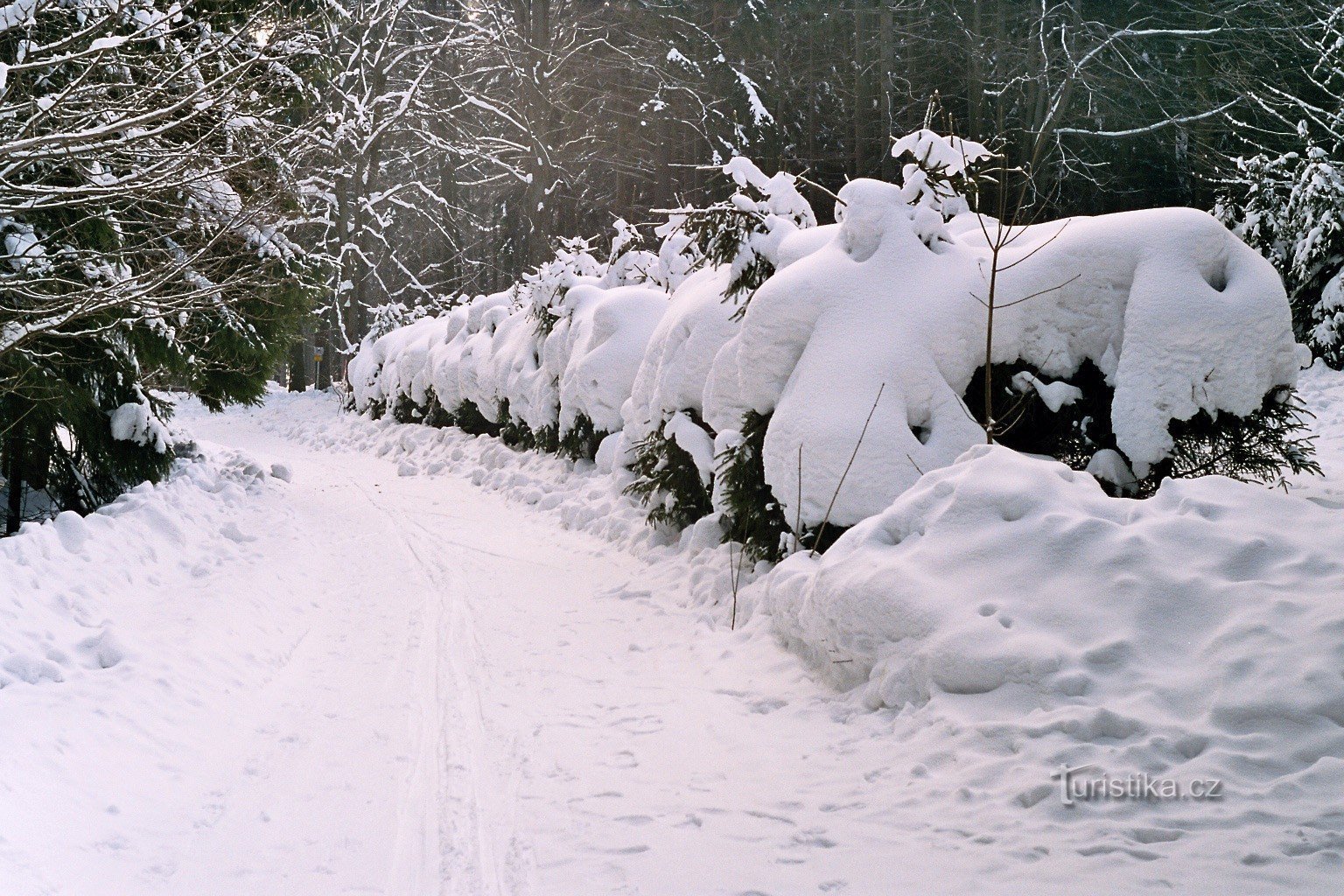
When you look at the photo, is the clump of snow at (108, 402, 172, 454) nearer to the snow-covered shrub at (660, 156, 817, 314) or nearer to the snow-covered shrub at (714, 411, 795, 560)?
the snow-covered shrub at (660, 156, 817, 314)

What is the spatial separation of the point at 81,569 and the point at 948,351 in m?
5.87

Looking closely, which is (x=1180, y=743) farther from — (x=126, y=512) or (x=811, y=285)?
(x=126, y=512)

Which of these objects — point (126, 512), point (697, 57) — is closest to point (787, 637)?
point (126, 512)

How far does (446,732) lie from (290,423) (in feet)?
71.5

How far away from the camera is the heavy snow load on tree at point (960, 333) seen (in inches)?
207

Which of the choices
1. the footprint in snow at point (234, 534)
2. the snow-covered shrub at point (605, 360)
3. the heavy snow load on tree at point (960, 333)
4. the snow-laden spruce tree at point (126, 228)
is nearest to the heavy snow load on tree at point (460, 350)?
the snow-laden spruce tree at point (126, 228)

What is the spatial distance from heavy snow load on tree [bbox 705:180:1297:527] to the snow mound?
2.69ft

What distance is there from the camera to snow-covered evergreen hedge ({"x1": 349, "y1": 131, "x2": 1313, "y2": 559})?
529 centimetres

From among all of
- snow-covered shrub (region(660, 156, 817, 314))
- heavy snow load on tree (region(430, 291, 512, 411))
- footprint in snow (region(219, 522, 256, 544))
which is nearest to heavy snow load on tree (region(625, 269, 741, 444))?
snow-covered shrub (region(660, 156, 817, 314))

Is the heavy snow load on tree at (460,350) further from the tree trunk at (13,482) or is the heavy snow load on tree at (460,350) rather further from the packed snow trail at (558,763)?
the packed snow trail at (558,763)

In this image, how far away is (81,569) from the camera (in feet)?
19.4

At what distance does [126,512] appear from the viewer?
24.5ft

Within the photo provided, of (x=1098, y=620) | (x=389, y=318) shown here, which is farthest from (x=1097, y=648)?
(x=389, y=318)

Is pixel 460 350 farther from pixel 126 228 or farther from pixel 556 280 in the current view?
pixel 126 228
